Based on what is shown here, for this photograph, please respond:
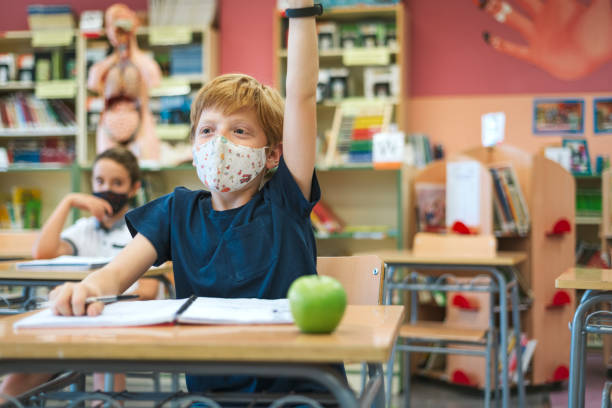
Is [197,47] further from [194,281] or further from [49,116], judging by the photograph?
[194,281]

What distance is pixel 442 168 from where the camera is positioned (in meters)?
3.95

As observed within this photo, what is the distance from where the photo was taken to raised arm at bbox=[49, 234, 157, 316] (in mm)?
1004

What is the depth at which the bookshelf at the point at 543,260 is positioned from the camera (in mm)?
3713

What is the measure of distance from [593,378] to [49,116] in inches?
184

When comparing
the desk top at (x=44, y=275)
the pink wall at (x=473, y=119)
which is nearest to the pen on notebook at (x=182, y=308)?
the desk top at (x=44, y=275)

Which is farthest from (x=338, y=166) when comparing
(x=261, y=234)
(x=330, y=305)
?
(x=330, y=305)

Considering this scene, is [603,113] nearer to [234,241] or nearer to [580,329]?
[580,329]

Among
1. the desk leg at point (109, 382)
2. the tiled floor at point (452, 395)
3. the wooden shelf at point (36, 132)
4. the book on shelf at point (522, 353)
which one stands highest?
the wooden shelf at point (36, 132)

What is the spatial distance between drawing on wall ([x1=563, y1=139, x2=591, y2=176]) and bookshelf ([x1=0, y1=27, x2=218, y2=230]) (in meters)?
2.92

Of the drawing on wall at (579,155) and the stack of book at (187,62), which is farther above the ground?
the stack of book at (187,62)

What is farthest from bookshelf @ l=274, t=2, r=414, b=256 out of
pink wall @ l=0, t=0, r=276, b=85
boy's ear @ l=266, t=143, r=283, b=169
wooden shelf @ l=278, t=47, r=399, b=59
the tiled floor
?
boy's ear @ l=266, t=143, r=283, b=169

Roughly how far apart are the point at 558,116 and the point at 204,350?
522 cm

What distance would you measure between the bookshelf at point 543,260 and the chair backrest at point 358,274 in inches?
93.2

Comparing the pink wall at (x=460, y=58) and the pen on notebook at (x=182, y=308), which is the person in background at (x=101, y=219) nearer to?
the pen on notebook at (x=182, y=308)
